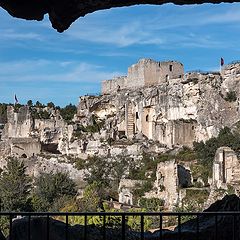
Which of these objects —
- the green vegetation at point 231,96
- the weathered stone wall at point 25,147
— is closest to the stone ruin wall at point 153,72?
the green vegetation at point 231,96

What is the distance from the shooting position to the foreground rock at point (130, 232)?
5770 mm

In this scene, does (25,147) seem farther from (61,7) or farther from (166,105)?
(61,7)

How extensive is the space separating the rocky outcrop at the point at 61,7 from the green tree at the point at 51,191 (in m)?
24.7

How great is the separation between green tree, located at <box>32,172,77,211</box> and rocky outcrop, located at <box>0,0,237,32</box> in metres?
24.7

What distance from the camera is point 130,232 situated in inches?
265

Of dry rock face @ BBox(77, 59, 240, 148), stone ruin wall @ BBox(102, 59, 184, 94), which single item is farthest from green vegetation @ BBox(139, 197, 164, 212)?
stone ruin wall @ BBox(102, 59, 184, 94)

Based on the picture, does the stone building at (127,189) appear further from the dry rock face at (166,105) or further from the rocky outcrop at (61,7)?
the rocky outcrop at (61,7)

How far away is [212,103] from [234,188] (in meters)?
23.7

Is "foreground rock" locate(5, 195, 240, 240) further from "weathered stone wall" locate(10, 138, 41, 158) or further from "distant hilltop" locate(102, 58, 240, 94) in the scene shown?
"weathered stone wall" locate(10, 138, 41, 158)

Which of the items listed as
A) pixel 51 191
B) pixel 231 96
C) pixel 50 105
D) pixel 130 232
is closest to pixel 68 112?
pixel 50 105

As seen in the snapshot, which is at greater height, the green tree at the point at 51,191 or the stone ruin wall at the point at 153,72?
the stone ruin wall at the point at 153,72

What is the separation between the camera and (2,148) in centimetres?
5178

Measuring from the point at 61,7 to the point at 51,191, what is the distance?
27723 mm

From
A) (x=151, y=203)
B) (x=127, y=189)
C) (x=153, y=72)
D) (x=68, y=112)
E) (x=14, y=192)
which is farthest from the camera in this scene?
(x=68, y=112)
